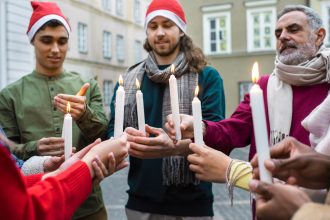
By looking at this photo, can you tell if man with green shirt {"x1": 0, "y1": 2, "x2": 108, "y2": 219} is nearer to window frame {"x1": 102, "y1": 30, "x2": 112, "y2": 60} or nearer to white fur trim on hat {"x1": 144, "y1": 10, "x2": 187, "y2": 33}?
white fur trim on hat {"x1": 144, "y1": 10, "x2": 187, "y2": 33}

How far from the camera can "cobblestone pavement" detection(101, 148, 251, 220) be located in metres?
6.56

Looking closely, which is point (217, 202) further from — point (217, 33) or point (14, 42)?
point (217, 33)

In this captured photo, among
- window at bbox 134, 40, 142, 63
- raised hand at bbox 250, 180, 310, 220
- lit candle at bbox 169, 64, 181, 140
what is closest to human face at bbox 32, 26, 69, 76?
lit candle at bbox 169, 64, 181, 140

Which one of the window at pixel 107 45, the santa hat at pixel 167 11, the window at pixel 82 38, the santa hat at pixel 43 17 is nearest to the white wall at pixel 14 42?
the santa hat at pixel 43 17

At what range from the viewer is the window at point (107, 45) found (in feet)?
83.1

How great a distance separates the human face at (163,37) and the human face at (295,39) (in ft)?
2.28

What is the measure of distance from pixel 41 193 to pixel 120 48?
2612cm

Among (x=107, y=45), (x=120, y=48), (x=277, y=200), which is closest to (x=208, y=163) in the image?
(x=277, y=200)

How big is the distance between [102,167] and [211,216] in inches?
54.6

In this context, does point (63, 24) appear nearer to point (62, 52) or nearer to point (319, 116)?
point (62, 52)

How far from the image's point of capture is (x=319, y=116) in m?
2.15

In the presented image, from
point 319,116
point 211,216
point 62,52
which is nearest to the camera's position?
point 319,116

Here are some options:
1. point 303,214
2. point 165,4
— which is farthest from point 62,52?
point 303,214

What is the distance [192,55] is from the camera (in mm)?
2975
